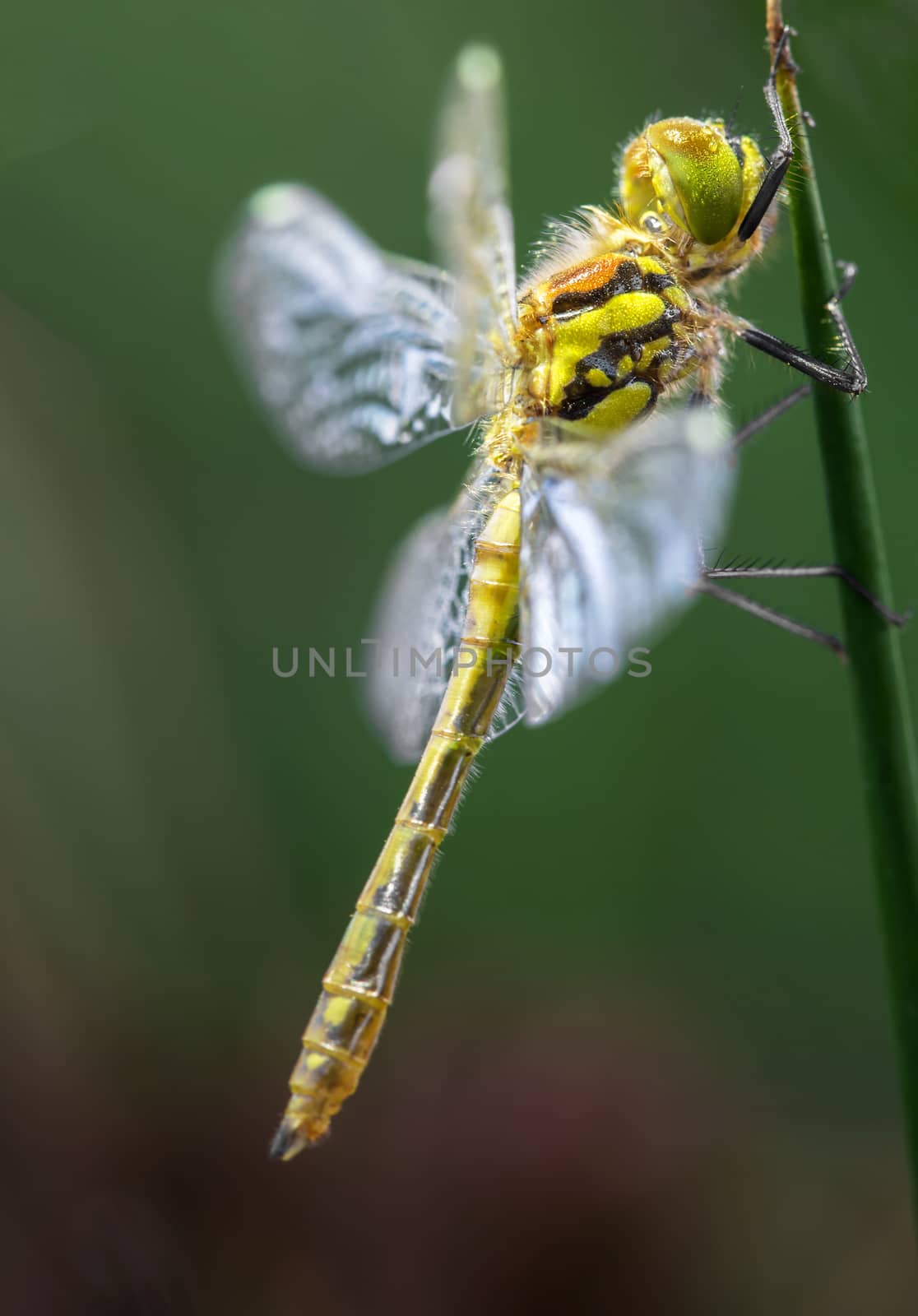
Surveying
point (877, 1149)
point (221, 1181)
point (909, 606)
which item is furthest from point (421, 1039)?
point (909, 606)

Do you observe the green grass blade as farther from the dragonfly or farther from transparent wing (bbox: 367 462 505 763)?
A: transparent wing (bbox: 367 462 505 763)

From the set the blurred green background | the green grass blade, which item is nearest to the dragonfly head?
the blurred green background

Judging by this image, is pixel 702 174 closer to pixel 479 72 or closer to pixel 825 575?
pixel 479 72

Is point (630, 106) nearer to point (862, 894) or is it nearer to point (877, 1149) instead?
point (862, 894)

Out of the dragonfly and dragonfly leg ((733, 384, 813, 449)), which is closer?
the dragonfly

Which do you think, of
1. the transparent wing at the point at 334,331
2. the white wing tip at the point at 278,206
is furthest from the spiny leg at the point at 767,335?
the white wing tip at the point at 278,206
